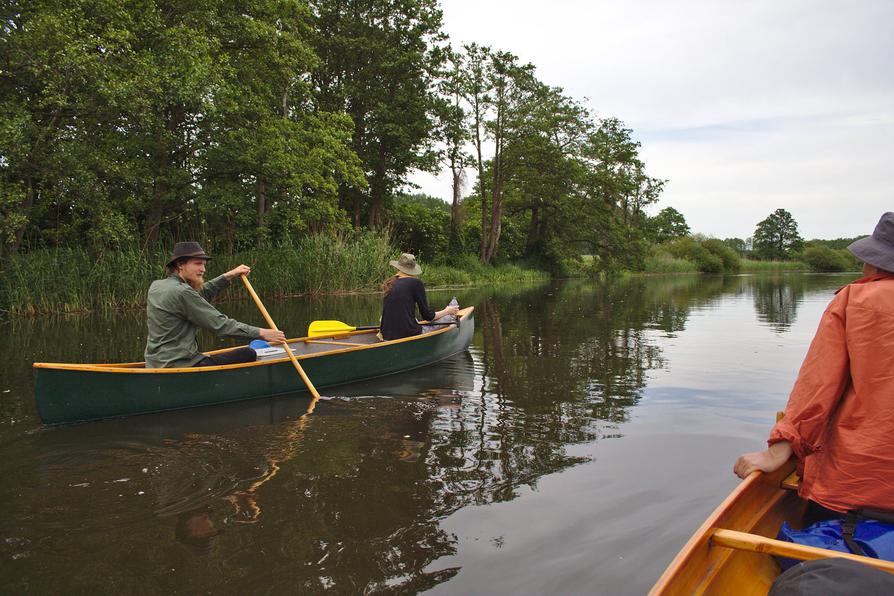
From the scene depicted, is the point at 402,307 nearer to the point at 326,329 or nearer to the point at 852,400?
the point at 326,329

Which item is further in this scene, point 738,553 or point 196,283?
point 196,283

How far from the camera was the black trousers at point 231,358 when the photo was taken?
581cm

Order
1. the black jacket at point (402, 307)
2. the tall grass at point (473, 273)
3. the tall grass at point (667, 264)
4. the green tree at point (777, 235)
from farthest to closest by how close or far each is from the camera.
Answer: the green tree at point (777, 235)
the tall grass at point (667, 264)
the tall grass at point (473, 273)
the black jacket at point (402, 307)

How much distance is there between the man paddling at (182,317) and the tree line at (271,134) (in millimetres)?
8165

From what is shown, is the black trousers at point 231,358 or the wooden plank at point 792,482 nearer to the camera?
the wooden plank at point 792,482

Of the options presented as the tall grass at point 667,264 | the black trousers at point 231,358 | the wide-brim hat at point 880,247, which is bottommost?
the black trousers at point 231,358

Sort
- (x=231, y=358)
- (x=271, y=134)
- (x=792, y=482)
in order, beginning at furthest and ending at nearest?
(x=271, y=134)
(x=231, y=358)
(x=792, y=482)

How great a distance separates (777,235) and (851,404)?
7470 cm

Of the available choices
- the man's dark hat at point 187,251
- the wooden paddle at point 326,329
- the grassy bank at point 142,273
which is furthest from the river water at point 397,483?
the grassy bank at point 142,273

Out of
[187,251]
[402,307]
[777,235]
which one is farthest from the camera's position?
[777,235]

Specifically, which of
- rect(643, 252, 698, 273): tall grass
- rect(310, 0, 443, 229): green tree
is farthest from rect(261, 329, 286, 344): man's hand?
rect(643, 252, 698, 273): tall grass

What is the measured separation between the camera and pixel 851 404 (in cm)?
215

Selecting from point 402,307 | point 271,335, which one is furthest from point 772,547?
point 402,307

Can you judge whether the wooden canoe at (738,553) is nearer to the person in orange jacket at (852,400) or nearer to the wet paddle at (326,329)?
the person in orange jacket at (852,400)
